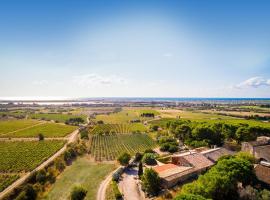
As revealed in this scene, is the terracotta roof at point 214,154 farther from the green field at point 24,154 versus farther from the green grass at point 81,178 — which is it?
the green field at point 24,154

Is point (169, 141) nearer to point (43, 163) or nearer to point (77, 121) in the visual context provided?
point (43, 163)

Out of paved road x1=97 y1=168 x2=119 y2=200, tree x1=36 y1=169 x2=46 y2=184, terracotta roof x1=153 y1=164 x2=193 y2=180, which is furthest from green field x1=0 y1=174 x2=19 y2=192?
terracotta roof x1=153 y1=164 x2=193 y2=180

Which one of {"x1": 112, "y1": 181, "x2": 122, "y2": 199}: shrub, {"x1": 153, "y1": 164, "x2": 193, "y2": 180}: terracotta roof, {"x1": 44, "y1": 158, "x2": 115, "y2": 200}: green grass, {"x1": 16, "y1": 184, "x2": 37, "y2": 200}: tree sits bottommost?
{"x1": 44, "y1": 158, "x2": 115, "y2": 200}: green grass

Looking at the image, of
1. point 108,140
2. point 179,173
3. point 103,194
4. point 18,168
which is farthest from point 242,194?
point 108,140

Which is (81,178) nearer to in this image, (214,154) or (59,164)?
(59,164)

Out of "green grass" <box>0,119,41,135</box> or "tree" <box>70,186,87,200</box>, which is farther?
"green grass" <box>0,119,41,135</box>

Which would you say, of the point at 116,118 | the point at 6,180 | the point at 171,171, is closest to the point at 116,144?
the point at 171,171

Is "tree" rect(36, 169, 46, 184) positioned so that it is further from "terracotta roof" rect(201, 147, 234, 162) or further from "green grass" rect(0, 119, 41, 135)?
"green grass" rect(0, 119, 41, 135)
